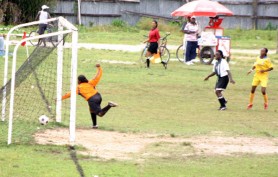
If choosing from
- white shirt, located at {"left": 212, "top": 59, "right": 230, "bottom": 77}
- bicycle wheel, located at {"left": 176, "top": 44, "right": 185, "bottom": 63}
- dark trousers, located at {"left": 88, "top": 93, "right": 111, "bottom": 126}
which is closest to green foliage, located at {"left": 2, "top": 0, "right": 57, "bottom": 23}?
bicycle wheel, located at {"left": 176, "top": 44, "right": 185, "bottom": 63}

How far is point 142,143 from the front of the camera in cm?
1484

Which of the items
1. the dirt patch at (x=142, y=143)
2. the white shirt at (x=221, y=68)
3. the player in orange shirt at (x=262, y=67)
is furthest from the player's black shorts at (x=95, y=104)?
the player in orange shirt at (x=262, y=67)

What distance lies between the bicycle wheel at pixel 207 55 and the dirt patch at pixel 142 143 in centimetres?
1656

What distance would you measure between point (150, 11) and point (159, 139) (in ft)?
118

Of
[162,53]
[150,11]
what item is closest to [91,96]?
[162,53]

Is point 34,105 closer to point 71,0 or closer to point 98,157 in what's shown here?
point 98,157

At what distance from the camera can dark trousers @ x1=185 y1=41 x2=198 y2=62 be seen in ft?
104

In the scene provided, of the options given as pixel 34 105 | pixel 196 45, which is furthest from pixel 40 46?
pixel 196 45

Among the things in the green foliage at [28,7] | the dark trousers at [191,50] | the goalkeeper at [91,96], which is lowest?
the dark trousers at [191,50]

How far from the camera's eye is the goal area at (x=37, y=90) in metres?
13.9

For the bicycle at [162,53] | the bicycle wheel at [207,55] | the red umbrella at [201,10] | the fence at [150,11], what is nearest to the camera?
the bicycle at [162,53]

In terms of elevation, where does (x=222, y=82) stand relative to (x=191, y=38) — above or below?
below

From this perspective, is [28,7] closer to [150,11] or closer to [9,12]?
[9,12]

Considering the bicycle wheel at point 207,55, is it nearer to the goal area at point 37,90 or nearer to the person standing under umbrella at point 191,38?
the person standing under umbrella at point 191,38
